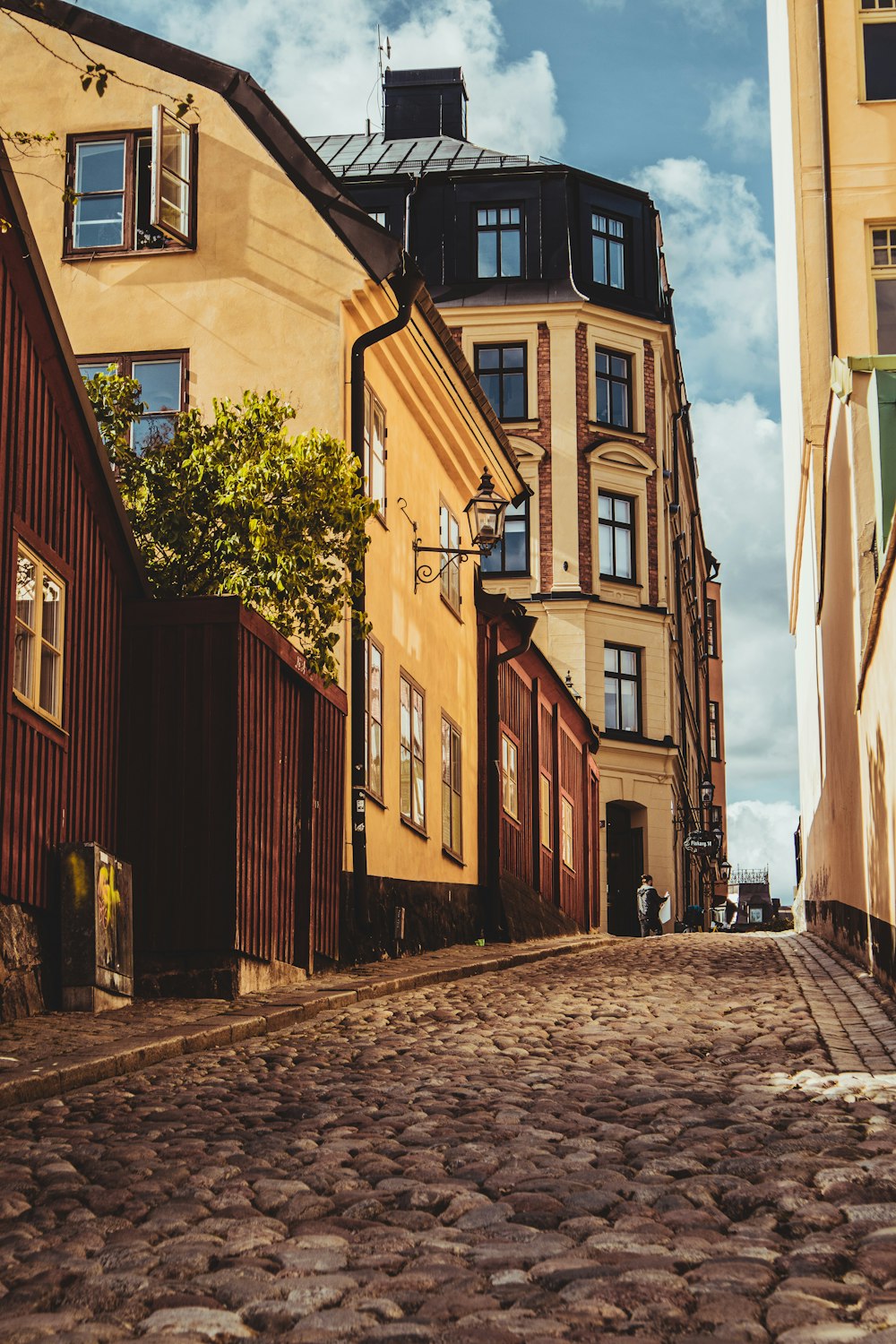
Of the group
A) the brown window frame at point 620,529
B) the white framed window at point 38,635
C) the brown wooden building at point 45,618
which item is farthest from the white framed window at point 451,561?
the brown window frame at point 620,529

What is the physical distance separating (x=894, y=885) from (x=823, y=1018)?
6.10 ft

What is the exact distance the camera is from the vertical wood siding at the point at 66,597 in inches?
397

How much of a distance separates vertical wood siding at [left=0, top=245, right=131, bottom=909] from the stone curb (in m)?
1.48

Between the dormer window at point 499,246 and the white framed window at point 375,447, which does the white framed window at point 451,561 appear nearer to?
the white framed window at point 375,447

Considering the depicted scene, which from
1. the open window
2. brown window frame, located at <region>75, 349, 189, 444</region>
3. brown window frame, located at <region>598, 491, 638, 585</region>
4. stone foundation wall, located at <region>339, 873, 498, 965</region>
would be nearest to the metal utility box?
stone foundation wall, located at <region>339, 873, 498, 965</region>

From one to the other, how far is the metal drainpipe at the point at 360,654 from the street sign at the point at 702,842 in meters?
29.0

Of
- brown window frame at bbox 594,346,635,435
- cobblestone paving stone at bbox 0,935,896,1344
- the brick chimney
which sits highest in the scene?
the brick chimney

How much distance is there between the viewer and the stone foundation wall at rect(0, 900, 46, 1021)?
31.8 ft

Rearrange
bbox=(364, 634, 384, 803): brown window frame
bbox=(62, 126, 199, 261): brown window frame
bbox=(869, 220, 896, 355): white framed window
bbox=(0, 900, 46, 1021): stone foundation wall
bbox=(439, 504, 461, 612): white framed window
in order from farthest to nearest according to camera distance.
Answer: bbox=(869, 220, 896, 355): white framed window < bbox=(439, 504, 461, 612): white framed window < bbox=(62, 126, 199, 261): brown window frame < bbox=(364, 634, 384, 803): brown window frame < bbox=(0, 900, 46, 1021): stone foundation wall

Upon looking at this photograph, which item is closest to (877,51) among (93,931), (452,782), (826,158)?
(826,158)

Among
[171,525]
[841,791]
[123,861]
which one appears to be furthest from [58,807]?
[841,791]

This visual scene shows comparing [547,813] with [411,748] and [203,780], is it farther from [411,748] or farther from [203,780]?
[203,780]

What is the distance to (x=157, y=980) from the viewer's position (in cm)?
Result: 1152

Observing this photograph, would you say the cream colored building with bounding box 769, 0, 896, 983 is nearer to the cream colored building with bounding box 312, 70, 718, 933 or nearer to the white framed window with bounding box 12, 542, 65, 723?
the cream colored building with bounding box 312, 70, 718, 933
